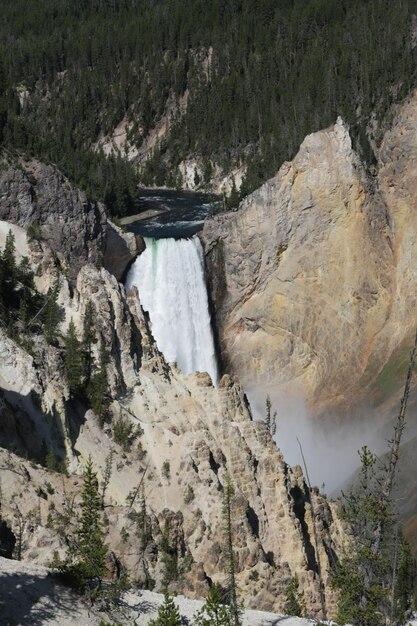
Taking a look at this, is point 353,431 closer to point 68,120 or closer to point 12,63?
point 68,120

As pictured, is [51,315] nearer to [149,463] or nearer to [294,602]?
[149,463]

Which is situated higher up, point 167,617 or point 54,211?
point 54,211

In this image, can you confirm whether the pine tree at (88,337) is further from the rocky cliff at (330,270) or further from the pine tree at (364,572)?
the rocky cliff at (330,270)

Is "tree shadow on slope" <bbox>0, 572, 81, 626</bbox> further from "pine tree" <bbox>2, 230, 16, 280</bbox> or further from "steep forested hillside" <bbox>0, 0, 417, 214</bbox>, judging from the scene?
"steep forested hillside" <bbox>0, 0, 417, 214</bbox>

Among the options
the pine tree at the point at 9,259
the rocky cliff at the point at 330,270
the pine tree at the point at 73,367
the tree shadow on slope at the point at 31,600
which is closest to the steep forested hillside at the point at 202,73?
the rocky cliff at the point at 330,270

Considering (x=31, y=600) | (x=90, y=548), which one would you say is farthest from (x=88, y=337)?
(x=31, y=600)

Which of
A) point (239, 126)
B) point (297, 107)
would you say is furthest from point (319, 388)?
point (239, 126)
